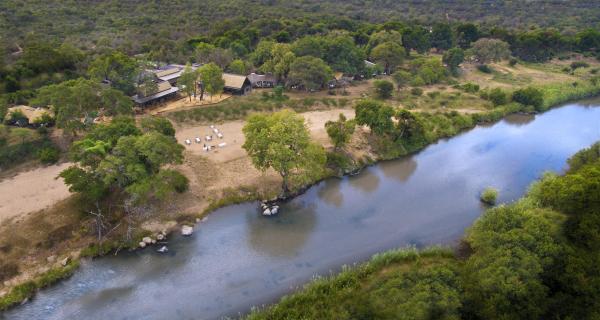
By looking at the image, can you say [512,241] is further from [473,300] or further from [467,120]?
[467,120]

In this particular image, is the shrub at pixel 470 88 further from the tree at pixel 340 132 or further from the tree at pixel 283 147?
the tree at pixel 283 147

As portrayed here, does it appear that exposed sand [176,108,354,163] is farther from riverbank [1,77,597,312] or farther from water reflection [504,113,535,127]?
water reflection [504,113,535,127]

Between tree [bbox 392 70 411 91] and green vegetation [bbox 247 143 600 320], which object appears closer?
green vegetation [bbox 247 143 600 320]

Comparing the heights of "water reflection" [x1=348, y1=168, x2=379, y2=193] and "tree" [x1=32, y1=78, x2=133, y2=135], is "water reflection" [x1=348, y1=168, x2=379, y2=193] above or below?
below

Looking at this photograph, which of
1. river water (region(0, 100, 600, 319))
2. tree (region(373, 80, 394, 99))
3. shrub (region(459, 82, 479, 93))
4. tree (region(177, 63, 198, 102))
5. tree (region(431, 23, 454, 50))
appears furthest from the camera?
tree (region(431, 23, 454, 50))

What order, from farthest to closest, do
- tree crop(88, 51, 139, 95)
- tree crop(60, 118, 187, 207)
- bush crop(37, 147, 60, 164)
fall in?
tree crop(88, 51, 139, 95) → bush crop(37, 147, 60, 164) → tree crop(60, 118, 187, 207)

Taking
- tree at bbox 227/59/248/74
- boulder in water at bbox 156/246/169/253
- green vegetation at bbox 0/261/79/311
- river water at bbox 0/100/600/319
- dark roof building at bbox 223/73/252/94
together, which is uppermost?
tree at bbox 227/59/248/74

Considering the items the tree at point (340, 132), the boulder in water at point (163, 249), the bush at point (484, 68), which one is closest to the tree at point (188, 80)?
the tree at point (340, 132)

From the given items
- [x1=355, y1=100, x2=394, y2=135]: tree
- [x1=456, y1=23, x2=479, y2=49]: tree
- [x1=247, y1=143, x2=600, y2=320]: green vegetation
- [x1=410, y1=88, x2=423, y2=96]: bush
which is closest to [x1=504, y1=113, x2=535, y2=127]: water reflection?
[x1=410, y1=88, x2=423, y2=96]: bush
